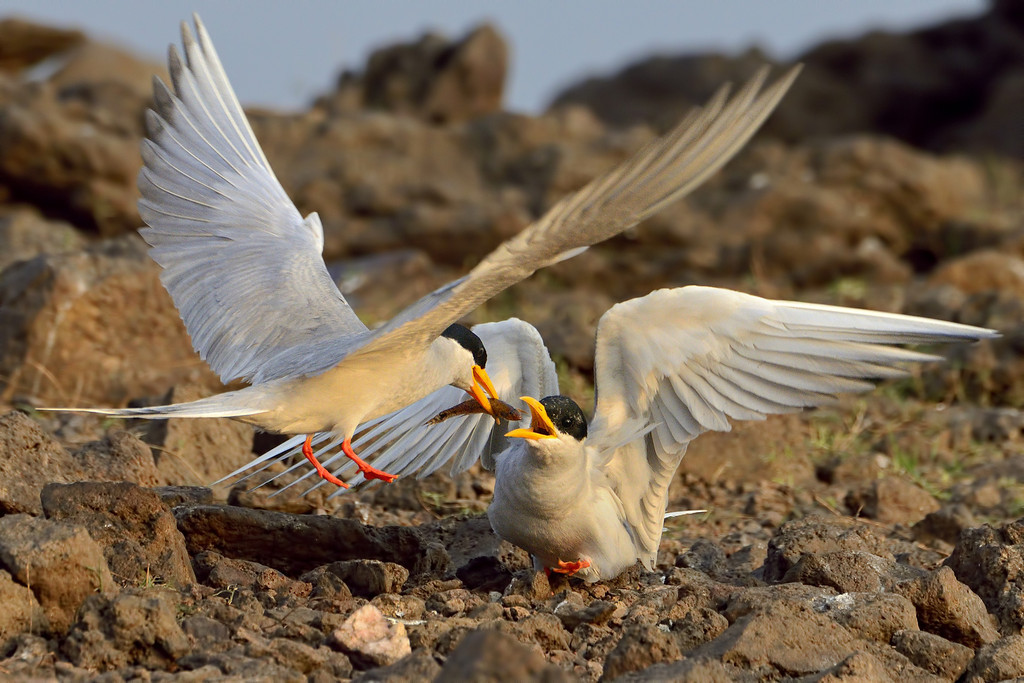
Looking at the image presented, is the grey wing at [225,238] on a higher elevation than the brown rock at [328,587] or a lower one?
higher

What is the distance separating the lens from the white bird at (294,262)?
325 centimetres

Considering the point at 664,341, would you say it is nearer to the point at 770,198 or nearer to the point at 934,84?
the point at 770,198

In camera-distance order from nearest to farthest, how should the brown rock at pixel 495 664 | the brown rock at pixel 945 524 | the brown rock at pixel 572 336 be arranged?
the brown rock at pixel 495 664 < the brown rock at pixel 945 524 < the brown rock at pixel 572 336

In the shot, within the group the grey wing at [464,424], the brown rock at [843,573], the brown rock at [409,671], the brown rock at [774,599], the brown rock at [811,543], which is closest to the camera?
the brown rock at [409,671]

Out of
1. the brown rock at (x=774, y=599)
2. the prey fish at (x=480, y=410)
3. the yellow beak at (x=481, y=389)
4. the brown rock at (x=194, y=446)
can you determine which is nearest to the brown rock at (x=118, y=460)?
the brown rock at (x=194, y=446)

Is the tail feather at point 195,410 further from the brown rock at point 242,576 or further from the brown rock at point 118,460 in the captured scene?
the brown rock at point 118,460

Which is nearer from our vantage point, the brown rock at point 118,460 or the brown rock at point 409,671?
the brown rock at point 409,671

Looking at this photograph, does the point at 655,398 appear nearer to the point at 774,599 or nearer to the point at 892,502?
the point at 774,599

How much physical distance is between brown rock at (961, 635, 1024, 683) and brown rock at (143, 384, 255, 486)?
296cm

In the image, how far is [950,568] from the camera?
4.12 meters

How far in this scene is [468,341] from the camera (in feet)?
14.6

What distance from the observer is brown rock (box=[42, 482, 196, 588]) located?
149 inches

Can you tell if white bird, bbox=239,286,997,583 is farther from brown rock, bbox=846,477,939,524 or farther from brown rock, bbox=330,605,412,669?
brown rock, bbox=846,477,939,524

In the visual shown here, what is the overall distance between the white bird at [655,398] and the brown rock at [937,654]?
0.84 metres
